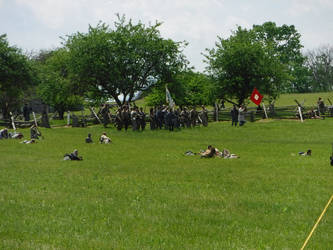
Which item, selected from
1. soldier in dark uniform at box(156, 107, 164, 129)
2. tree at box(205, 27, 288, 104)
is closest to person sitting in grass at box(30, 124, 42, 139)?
soldier in dark uniform at box(156, 107, 164, 129)

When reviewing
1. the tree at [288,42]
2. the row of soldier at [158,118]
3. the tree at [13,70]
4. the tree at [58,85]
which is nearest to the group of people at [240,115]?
the row of soldier at [158,118]

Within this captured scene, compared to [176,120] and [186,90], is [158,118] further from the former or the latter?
[186,90]

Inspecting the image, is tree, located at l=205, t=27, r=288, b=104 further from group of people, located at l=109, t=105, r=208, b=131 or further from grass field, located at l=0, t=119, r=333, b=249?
grass field, located at l=0, t=119, r=333, b=249

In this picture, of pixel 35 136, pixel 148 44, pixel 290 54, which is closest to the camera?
pixel 35 136

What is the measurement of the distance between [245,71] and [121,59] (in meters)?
15.9

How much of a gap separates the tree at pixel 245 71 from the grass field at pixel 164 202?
35.3m

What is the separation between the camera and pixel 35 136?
104ft

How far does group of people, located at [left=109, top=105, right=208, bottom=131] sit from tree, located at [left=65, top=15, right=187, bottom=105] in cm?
902

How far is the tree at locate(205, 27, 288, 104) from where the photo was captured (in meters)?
55.3

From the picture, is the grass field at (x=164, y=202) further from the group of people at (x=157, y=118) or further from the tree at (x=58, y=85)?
the tree at (x=58, y=85)

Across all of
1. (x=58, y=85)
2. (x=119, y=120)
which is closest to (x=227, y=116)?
(x=119, y=120)

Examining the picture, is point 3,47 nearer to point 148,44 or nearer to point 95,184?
point 148,44

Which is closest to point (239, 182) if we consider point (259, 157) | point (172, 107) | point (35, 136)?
point (259, 157)

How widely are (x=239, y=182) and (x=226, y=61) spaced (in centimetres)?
4387
